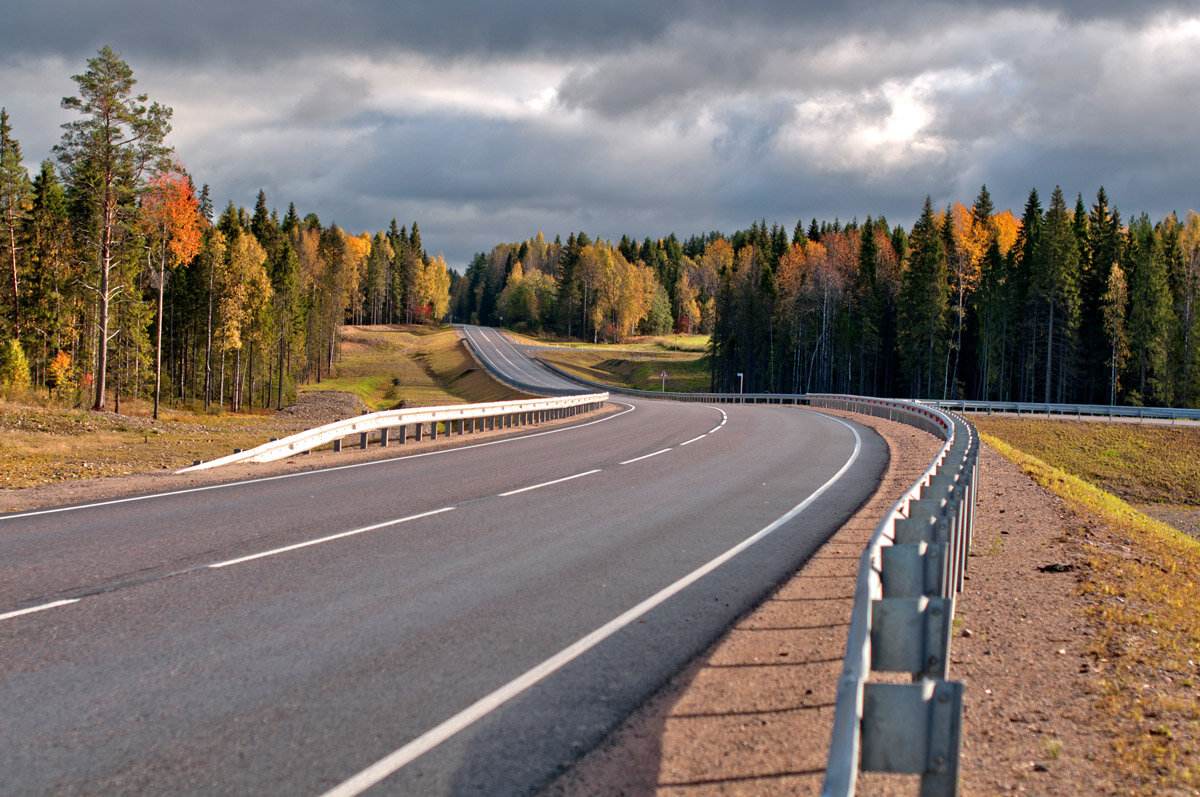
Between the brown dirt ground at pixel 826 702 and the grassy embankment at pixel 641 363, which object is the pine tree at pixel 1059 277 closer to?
the grassy embankment at pixel 641 363

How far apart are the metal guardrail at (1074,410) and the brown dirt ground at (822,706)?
41524mm

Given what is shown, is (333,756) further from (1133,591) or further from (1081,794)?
(1133,591)

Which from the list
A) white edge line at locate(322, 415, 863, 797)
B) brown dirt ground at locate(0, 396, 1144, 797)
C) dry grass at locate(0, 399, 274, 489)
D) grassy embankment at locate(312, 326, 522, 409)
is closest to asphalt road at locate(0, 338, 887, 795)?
white edge line at locate(322, 415, 863, 797)

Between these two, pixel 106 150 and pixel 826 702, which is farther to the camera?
pixel 106 150

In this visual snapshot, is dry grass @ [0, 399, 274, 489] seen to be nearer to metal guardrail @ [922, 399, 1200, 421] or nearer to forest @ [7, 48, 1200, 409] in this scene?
forest @ [7, 48, 1200, 409]

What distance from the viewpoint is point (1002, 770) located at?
4324 mm

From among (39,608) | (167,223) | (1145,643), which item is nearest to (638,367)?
(167,223)

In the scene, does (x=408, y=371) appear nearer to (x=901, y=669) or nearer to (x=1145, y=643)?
(x=1145, y=643)

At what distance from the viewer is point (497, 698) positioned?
5023 mm

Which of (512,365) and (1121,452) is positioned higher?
(512,365)

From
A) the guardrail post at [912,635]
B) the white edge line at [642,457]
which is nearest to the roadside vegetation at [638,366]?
the white edge line at [642,457]

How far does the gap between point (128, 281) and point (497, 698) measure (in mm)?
53363

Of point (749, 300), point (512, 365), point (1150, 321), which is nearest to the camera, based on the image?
point (1150, 321)

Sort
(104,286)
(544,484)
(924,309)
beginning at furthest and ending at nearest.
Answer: (924,309), (104,286), (544,484)
